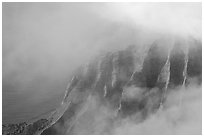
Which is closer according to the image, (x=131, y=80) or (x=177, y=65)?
(x=177, y=65)

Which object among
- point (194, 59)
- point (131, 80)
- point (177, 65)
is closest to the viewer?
point (194, 59)

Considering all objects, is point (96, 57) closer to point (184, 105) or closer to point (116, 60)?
point (116, 60)

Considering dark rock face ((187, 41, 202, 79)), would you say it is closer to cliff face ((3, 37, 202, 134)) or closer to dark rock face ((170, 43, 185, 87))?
cliff face ((3, 37, 202, 134))

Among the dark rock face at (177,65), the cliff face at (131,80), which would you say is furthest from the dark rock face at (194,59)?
the dark rock face at (177,65)

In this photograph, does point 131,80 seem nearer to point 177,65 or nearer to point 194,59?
point 177,65

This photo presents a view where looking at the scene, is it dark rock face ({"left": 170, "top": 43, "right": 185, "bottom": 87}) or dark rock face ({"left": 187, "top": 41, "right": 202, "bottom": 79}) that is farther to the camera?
dark rock face ({"left": 170, "top": 43, "right": 185, "bottom": 87})

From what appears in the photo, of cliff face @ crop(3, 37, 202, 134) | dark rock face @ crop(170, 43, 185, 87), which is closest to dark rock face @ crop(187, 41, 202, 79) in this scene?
cliff face @ crop(3, 37, 202, 134)

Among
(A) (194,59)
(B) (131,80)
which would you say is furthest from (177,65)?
(B) (131,80)

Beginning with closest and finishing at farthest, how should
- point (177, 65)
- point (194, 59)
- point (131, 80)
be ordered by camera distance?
point (194, 59) → point (177, 65) → point (131, 80)
